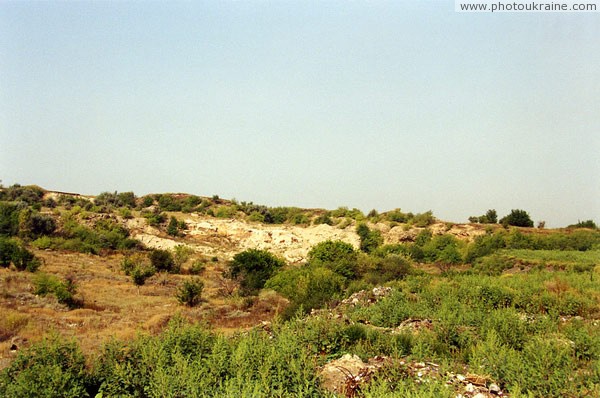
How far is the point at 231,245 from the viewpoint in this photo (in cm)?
4241

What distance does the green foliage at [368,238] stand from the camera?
41406 mm

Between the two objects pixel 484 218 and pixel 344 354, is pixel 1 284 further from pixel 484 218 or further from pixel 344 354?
pixel 484 218

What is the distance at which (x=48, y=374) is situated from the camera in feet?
20.9

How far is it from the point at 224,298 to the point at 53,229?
21274 mm

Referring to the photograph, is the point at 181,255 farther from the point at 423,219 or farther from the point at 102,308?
the point at 423,219

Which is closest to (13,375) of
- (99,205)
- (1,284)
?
(1,284)

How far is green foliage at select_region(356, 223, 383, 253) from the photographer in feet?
136

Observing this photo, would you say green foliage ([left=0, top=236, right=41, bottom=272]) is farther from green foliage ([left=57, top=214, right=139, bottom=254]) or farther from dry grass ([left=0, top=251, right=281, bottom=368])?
green foliage ([left=57, top=214, right=139, bottom=254])

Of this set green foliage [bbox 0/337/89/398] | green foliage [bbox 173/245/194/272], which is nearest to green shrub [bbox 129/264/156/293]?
green foliage [bbox 173/245/194/272]

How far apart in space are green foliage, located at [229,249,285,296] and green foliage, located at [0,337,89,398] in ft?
55.5

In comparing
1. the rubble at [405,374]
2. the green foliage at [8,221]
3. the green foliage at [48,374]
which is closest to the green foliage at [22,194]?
the green foliage at [8,221]

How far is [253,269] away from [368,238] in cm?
1829

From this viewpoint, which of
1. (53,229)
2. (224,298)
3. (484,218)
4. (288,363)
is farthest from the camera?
(484,218)

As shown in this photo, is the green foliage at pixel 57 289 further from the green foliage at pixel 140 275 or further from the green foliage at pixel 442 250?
the green foliage at pixel 442 250
